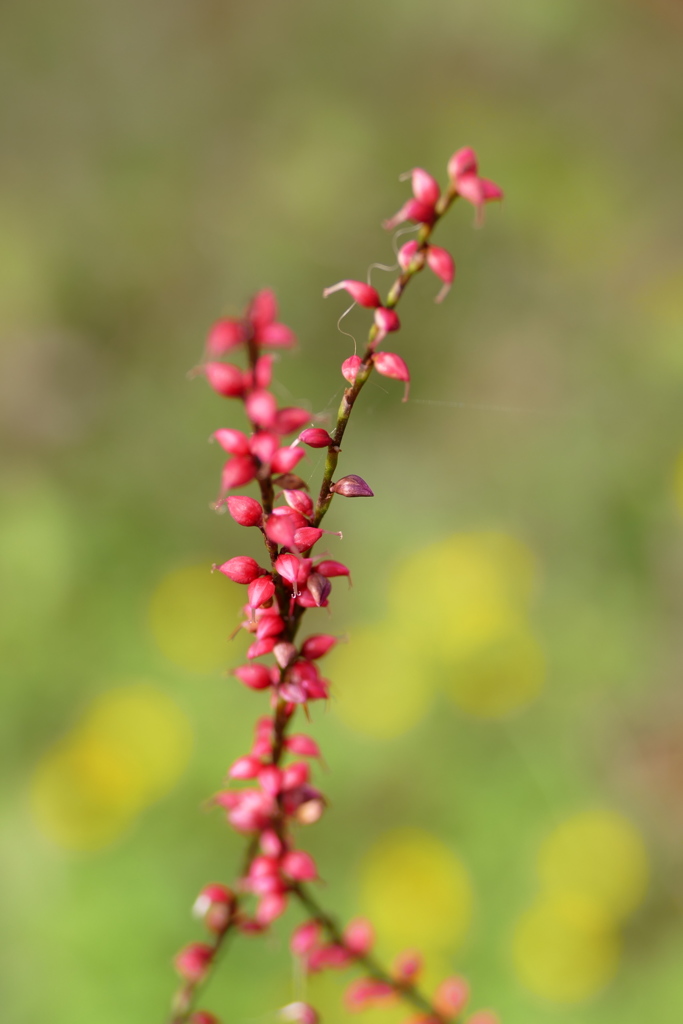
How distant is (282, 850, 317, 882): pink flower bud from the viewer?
95 cm

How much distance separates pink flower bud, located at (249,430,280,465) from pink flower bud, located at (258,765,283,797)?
1.34 feet

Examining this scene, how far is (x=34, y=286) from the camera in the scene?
5.30 meters

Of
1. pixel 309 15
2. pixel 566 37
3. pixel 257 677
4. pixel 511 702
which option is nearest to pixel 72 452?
pixel 511 702

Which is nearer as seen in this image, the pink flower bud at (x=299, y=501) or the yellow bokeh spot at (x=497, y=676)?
the pink flower bud at (x=299, y=501)

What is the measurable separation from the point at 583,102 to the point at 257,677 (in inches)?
248

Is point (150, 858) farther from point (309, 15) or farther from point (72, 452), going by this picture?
point (309, 15)

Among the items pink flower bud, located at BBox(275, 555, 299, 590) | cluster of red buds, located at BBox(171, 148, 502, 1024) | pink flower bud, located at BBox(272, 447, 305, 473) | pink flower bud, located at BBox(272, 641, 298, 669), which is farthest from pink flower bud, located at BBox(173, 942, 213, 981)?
pink flower bud, located at BBox(272, 447, 305, 473)

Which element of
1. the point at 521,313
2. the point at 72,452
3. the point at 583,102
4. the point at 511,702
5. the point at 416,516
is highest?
the point at 583,102

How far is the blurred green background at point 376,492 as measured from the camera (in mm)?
2740

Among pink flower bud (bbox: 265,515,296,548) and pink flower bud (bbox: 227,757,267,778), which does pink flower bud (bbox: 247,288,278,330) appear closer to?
pink flower bud (bbox: 265,515,296,548)

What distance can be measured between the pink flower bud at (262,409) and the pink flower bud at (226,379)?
21 millimetres

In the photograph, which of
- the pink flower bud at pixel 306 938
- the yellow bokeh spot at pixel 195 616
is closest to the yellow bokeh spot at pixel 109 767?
the yellow bokeh spot at pixel 195 616

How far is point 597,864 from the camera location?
9.32 ft

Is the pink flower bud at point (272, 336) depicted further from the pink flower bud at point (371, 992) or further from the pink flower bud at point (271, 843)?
the pink flower bud at point (371, 992)
